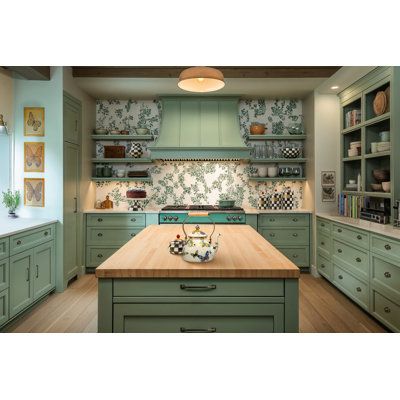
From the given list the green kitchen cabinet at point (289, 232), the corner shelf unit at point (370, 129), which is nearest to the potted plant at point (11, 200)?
the green kitchen cabinet at point (289, 232)

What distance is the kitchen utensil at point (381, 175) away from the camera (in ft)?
11.2

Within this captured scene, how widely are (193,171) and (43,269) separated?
2.58m

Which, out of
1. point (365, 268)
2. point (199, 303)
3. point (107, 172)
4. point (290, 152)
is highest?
A: point (290, 152)

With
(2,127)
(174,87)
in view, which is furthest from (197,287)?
(174,87)

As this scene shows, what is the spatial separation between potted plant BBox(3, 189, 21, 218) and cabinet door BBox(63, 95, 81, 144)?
882 mm

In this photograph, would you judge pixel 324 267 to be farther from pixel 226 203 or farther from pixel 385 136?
pixel 385 136

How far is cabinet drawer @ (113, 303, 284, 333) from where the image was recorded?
1.49 metres

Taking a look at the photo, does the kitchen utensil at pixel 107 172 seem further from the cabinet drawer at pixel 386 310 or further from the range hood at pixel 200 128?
the cabinet drawer at pixel 386 310

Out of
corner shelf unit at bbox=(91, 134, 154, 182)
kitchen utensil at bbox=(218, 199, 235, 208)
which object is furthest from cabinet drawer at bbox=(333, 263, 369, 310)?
corner shelf unit at bbox=(91, 134, 154, 182)

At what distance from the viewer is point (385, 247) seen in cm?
273

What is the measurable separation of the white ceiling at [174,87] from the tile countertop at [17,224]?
1887mm

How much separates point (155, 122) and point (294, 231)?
2.72 meters

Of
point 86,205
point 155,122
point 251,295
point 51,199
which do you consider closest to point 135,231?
point 86,205

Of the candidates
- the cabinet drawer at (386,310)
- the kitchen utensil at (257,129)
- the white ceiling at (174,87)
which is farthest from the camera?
the kitchen utensil at (257,129)
